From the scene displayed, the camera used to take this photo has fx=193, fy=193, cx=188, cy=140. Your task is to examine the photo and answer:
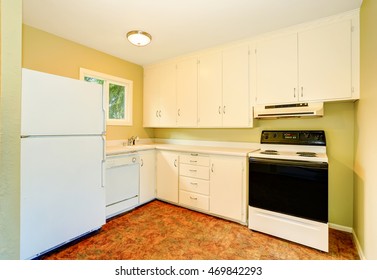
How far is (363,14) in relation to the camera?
70.7 inches

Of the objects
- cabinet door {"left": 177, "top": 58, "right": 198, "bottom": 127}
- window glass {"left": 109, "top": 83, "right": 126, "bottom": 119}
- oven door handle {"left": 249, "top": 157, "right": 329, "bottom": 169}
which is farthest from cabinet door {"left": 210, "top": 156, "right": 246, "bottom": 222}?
window glass {"left": 109, "top": 83, "right": 126, "bottom": 119}

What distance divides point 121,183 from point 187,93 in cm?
170

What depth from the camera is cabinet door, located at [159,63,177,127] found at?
329cm

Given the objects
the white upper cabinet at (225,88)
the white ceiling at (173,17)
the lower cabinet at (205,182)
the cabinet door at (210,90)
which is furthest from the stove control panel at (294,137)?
the white ceiling at (173,17)

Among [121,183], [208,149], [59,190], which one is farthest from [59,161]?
[208,149]

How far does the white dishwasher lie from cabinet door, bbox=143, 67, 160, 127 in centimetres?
93

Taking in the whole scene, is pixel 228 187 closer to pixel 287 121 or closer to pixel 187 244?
pixel 187 244

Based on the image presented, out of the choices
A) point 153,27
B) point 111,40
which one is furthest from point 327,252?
point 111,40

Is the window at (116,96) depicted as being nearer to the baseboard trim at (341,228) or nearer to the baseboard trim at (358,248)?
the baseboard trim at (341,228)

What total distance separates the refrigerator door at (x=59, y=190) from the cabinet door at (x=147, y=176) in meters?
0.83

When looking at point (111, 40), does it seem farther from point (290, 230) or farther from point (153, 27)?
point (290, 230)

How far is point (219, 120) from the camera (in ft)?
A: 9.33

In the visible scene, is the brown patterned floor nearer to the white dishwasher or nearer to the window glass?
the white dishwasher

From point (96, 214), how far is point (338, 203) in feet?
9.27
